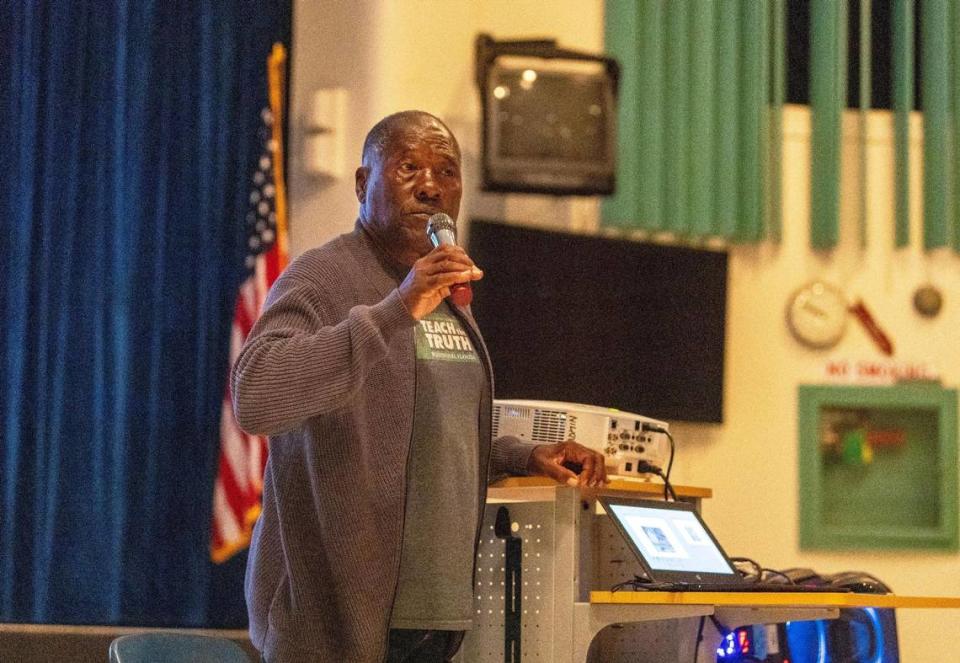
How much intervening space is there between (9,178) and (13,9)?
576mm

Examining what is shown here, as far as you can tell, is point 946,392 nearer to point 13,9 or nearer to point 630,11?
point 630,11

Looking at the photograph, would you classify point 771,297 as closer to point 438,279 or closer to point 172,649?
point 172,649

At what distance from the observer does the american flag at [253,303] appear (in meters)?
4.46

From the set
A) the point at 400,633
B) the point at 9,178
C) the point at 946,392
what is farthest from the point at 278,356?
the point at 946,392

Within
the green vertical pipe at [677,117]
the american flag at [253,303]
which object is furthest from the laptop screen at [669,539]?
the green vertical pipe at [677,117]

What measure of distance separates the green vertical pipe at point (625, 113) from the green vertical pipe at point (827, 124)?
803 mm

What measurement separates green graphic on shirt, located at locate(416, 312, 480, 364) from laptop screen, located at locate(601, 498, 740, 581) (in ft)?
1.89

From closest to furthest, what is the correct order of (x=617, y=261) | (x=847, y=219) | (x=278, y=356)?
(x=278, y=356), (x=617, y=261), (x=847, y=219)

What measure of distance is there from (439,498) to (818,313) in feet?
12.6

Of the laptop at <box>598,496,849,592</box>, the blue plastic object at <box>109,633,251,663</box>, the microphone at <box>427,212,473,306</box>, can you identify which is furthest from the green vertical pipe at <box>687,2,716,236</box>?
the microphone at <box>427,212,473,306</box>

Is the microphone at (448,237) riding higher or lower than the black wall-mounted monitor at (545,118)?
lower

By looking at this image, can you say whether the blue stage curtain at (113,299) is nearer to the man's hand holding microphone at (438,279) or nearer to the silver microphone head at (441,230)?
the silver microphone head at (441,230)

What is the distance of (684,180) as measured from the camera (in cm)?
552

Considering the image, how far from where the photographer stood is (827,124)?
18.4ft
